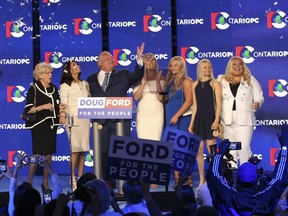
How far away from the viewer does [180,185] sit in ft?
19.2

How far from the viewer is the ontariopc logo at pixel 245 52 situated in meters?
13.4

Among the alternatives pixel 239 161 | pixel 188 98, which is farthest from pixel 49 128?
pixel 239 161

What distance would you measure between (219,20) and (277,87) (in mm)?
1344

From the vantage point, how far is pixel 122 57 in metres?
13.6

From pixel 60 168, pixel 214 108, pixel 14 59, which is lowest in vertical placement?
pixel 60 168

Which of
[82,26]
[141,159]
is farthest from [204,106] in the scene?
[141,159]

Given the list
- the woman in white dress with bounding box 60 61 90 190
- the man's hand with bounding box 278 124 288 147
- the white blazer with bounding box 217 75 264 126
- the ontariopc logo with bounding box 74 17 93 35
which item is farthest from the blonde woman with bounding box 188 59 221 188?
the man's hand with bounding box 278 124 288 147

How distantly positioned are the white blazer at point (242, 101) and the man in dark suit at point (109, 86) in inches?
49.8

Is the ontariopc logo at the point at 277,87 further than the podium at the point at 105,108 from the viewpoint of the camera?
Yes

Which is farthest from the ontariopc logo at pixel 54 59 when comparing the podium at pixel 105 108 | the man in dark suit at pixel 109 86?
the podium at pixel 105 108

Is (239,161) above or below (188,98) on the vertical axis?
below

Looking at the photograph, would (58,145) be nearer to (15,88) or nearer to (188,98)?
(15,88)

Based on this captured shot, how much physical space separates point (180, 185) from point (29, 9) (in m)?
8.46

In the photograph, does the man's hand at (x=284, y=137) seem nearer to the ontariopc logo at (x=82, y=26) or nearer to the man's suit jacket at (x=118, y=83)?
the man's suit jacket at (x=118, y=83)
